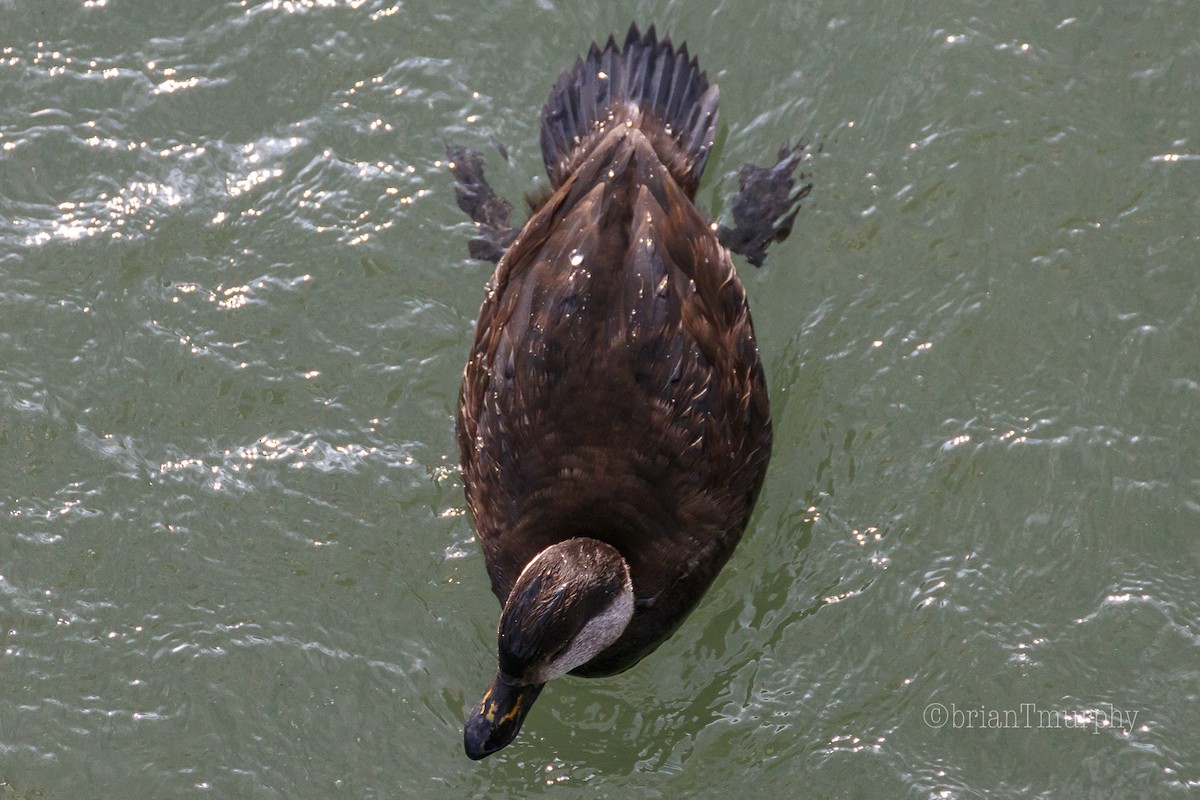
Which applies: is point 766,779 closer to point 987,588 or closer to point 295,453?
point 987,588

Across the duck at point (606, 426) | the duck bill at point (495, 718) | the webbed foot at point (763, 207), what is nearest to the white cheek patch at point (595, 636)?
the duck at point (606, 426)

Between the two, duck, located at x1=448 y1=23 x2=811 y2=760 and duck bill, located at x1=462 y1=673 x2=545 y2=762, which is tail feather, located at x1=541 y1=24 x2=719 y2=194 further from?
duck bill, located at x1=462 y1=673 x2=545 y2=762

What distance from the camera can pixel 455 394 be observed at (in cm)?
680

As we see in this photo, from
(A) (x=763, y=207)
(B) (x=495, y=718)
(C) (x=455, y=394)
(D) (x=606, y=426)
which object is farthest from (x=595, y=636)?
(A) (x=763, y=207)

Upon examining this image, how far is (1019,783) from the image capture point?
6.15m

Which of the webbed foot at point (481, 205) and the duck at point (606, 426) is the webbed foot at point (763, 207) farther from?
the webbed foot at point (481, 205)

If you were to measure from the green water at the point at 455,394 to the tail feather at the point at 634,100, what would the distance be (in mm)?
456

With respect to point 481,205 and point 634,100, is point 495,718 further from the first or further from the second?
point 634,100

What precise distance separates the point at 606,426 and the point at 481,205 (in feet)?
6.08

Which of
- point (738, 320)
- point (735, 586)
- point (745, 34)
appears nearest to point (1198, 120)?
point (745, 34)

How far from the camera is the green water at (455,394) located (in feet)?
20.7

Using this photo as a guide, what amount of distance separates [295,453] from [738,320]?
7.13 ft

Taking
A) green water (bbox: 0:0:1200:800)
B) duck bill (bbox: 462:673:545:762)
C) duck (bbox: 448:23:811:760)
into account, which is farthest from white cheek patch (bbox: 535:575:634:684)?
green water (bbox: 0:0:1200:800)

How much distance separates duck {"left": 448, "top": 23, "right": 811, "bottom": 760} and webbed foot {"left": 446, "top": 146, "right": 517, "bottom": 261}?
0.70 m
